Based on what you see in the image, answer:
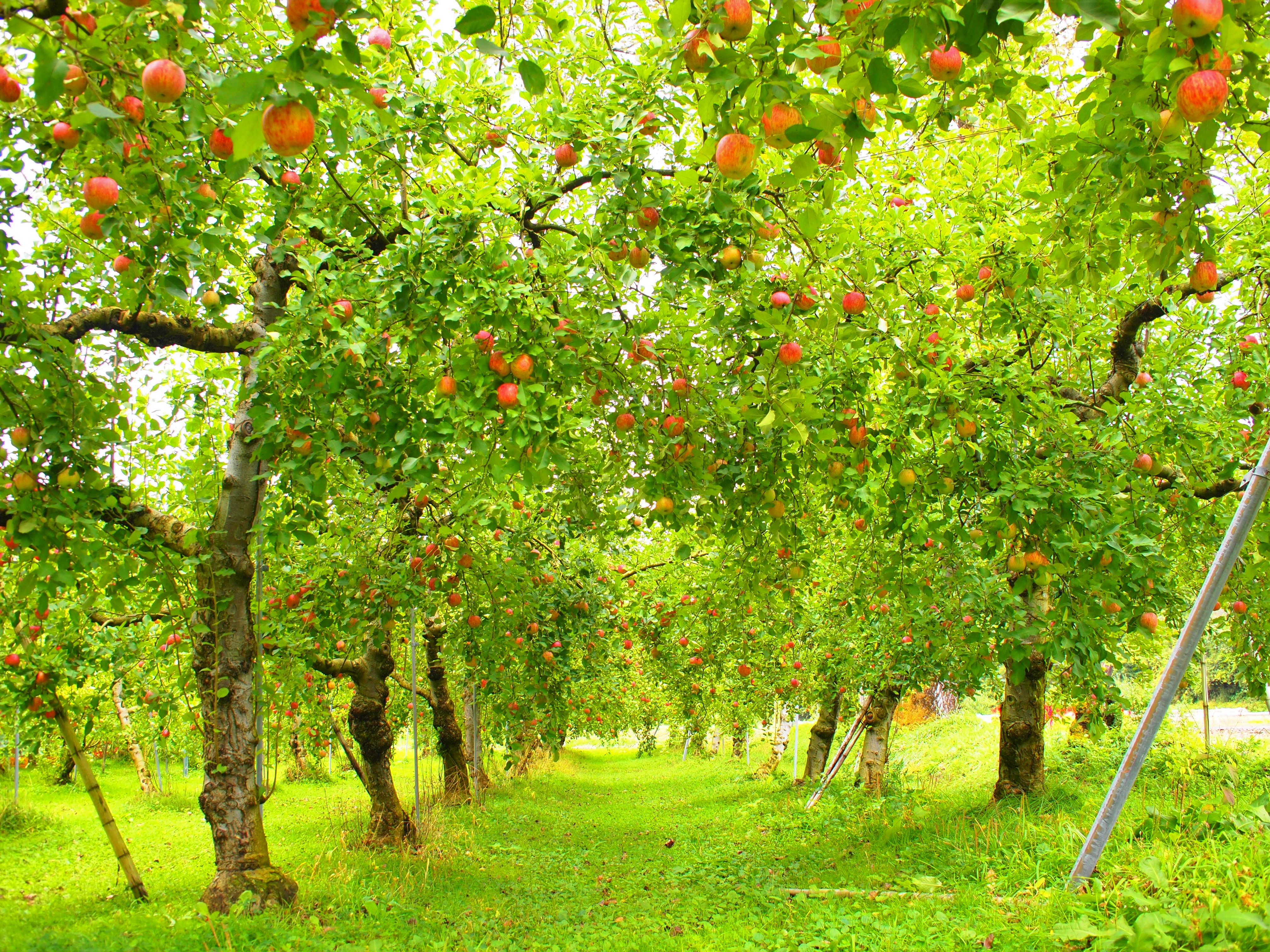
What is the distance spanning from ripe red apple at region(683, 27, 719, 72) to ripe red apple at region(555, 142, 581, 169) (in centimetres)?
175

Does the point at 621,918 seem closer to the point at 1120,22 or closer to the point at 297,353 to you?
the point at 297,353

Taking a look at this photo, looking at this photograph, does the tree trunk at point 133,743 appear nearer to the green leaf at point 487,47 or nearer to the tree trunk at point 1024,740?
the tree trunk at point 1024,740

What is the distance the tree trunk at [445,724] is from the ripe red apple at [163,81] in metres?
7.50

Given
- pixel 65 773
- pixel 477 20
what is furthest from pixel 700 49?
pixel 65 773

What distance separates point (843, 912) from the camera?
18.4 ft

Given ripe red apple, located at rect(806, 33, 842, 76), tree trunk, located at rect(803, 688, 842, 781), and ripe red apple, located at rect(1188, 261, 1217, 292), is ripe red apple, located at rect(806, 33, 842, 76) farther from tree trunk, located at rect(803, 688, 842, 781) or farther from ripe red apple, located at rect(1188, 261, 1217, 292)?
tree trunk, located at rect(803, 688, 842, 781)

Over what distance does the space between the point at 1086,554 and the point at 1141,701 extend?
14.8 m

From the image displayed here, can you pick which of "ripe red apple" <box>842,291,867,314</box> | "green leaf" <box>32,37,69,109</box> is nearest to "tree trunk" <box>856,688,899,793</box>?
"ripe red apple" <box>842,291,867,314</box>

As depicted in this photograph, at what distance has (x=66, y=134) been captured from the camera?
2869 millimetres

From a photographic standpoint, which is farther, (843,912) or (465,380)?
(843,912)

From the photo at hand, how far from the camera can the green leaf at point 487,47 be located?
146cm

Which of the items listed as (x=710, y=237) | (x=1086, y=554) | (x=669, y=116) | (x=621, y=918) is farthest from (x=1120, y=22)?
(x=621, y=918)

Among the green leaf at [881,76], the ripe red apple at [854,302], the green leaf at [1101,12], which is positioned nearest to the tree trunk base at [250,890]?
the ripe red apple at [854,302]

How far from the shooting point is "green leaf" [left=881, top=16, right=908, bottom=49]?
6.31ft
